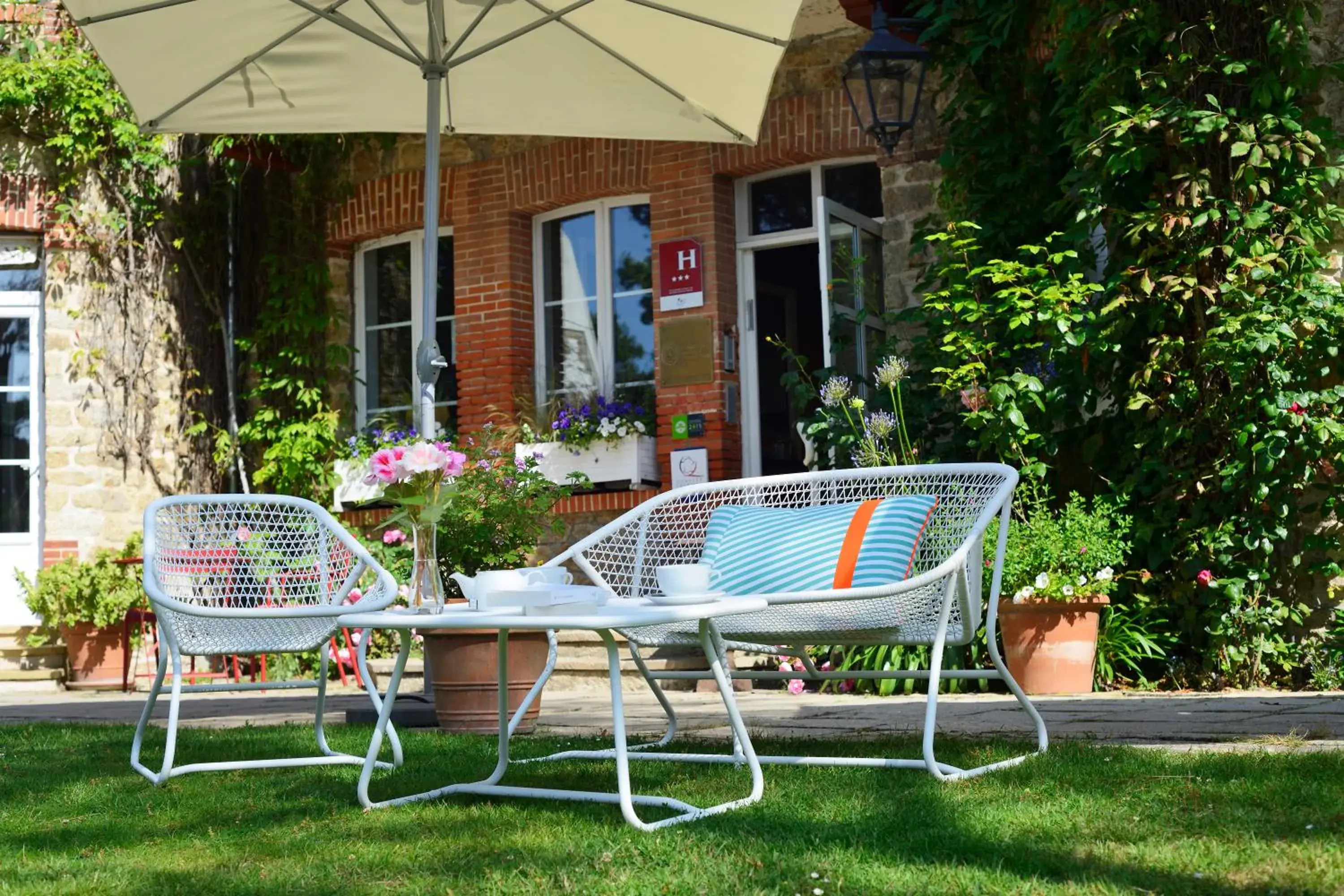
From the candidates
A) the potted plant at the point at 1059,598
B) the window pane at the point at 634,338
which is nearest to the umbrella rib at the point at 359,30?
the potted plant at the point at 1059,598

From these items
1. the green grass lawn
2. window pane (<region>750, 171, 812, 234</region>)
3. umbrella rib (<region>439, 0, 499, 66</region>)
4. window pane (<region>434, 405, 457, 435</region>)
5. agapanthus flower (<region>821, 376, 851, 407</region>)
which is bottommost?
the green grass lawn

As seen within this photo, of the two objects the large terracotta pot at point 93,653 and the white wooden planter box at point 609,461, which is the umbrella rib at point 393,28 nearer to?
the white wooden planter box at point 609,461

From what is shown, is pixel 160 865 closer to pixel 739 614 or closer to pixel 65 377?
pixel 739 614

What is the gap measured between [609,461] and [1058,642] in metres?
2.85

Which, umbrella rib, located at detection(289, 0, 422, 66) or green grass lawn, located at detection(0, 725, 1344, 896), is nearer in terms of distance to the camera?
green grass lawn, located at detection(0, 725, 1344, 896)

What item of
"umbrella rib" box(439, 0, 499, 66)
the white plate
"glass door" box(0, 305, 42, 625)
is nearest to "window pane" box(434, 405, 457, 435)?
"glass door" box(0, 305, 42, 625)

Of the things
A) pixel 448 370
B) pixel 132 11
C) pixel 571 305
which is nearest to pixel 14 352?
pixel 448 370

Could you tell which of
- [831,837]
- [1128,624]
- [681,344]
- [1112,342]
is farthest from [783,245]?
[831,837]

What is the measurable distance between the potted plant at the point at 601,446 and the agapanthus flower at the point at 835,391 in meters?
1.29

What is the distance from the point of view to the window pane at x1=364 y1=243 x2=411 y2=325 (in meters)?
8.59

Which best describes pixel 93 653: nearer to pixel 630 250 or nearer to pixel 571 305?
pixel 571 305

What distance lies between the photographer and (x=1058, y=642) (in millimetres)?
5203

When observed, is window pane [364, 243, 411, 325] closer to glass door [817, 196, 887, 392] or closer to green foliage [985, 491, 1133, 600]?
glass door [817, 196, 887, 392]

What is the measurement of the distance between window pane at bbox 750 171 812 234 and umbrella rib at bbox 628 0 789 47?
313cm
